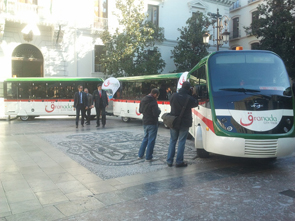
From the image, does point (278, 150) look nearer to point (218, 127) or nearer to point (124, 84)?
point (218, 127)

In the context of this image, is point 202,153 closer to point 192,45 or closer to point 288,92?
point 288,92

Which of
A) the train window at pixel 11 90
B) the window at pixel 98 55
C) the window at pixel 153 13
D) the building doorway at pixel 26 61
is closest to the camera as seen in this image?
the train window at pixel 11 90

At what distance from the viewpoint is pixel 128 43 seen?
2153cm

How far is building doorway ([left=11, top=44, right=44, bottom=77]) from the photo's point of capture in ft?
70.3

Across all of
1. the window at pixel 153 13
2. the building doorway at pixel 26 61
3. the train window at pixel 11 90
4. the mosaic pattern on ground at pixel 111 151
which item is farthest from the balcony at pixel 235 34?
the mosaic pattern on ground at pixel 111 151

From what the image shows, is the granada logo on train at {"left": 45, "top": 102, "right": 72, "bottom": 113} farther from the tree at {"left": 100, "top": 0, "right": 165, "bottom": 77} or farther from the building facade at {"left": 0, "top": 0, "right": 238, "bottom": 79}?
the building facade at {"left": 0, "top": 0, "right": 238, "bottom": 79}

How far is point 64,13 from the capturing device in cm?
2216

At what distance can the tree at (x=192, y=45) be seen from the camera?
24939 mm

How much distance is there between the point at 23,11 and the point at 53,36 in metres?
2.63

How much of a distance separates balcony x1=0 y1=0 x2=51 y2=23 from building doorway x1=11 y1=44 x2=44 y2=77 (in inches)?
95.9

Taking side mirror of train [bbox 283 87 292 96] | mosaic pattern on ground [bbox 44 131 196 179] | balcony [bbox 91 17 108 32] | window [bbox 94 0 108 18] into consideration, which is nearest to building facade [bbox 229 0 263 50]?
window [bbox 94 0 108 18]

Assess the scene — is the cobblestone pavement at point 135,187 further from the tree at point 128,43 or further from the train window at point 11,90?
the tree at point 128,43

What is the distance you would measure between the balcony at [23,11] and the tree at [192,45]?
11.1 meters

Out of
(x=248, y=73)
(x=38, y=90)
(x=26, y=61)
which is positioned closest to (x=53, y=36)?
(x=26, y=61)
